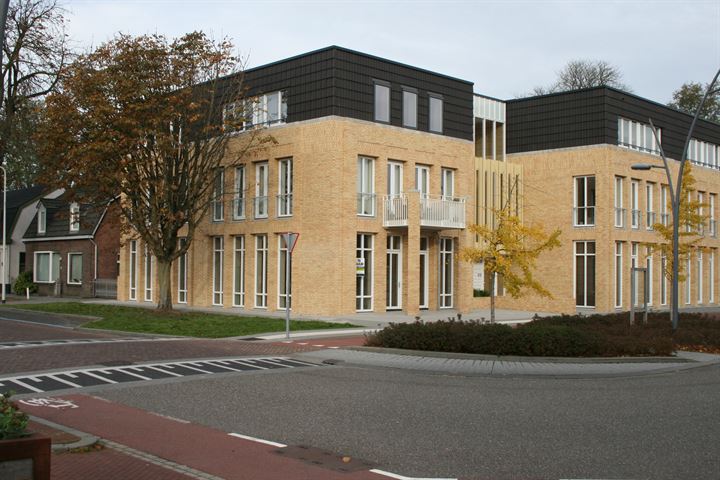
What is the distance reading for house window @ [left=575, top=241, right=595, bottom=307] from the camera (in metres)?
36.8

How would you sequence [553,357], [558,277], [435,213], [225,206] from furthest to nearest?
[558,277], [225,206], [435,213], [553,357]

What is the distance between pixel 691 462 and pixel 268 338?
14953 millimetres

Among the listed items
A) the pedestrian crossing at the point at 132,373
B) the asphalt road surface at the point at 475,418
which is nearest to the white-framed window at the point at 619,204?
the asphalt road surface at the point at 475,418

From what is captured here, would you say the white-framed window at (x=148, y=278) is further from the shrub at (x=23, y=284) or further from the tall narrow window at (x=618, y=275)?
the tall narrow window at (x=618, y=275)

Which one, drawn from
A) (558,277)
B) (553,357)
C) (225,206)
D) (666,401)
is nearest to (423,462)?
(666,401)

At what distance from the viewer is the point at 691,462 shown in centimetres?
757

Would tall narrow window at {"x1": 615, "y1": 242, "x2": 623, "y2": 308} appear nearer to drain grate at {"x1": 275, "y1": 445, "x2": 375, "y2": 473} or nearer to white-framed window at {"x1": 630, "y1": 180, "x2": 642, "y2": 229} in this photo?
white-framed window at {"x1": 630, "y1": 180, "x2": 642, "y2": 229}

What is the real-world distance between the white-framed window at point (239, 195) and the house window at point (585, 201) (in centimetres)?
1656

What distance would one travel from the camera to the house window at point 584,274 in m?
36.8

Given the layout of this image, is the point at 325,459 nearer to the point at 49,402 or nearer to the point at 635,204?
the point at 49,402

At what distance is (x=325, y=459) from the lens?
7738mm

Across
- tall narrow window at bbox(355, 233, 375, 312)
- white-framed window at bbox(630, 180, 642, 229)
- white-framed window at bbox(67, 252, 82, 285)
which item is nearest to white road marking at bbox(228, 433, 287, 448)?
tall narrow window at bbox(355, 233, 375, 312)

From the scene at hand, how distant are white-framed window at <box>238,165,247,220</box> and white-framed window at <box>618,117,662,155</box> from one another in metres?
18.9

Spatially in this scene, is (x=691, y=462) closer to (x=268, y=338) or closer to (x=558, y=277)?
(x=268, y=338)
